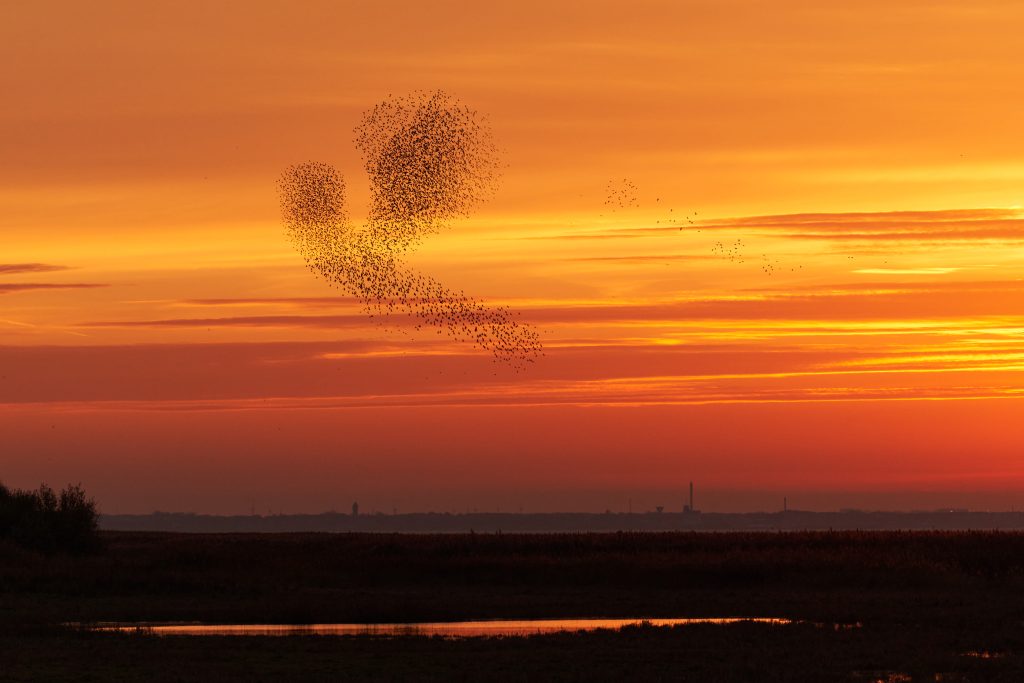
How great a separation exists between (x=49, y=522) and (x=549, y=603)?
4235cm

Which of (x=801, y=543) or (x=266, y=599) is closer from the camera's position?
(x=266, y=599)

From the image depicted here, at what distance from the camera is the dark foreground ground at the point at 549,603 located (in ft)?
123

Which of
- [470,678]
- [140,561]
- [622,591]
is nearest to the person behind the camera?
[470,678]

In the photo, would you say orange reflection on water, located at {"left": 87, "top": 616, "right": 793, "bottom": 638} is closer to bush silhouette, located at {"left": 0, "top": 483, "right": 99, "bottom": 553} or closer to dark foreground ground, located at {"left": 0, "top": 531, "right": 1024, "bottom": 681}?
dark foreground ground, located at {"left": 0, "top": 531, "right": 1024, "bottom": 681}

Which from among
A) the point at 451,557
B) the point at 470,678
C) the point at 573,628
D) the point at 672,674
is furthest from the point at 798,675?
the point at 451,557

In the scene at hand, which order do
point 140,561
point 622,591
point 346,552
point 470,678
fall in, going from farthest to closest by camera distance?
point 346,552 → point 140,561 → point 622,591 → point 470,678

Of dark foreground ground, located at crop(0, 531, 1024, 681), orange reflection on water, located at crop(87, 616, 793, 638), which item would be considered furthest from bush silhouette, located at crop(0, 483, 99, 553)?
orange reflection on water, located at crop(87, 616, 793, 638)

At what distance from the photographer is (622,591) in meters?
69.1

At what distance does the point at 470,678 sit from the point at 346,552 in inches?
2286

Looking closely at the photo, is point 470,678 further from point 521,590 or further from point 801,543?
point 801,543

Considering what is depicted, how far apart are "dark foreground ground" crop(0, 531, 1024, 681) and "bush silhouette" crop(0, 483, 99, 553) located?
6.22 feet

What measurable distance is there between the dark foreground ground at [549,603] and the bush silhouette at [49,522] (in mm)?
1896

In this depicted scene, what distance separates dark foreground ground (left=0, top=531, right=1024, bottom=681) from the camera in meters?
37.6

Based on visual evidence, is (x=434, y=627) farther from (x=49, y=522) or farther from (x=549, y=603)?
(x=49, y=522)
